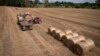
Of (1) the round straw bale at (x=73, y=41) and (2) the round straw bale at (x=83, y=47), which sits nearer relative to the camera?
(2) the round straw bale at (x=83, y=47)

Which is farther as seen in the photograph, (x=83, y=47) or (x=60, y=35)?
(x=60, y=35)

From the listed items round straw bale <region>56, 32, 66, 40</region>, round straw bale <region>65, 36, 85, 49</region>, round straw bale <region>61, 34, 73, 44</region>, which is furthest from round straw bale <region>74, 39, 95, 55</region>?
round straw bale <region>56, 32, 66, 40</region>

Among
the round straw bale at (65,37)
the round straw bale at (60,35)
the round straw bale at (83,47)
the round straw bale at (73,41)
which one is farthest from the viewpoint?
the round straw bale at (60,35)

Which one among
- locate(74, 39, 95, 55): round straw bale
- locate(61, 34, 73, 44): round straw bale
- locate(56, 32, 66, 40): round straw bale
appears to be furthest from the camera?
locate(56, 32, 66, 40): round straw bale

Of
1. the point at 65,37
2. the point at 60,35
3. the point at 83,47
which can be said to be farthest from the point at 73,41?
the point at 60,35

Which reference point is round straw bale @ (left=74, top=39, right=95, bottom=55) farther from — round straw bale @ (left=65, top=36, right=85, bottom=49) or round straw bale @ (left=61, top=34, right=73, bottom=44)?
round straw bale @ (left=61, top=34, right=73, bottom=44)

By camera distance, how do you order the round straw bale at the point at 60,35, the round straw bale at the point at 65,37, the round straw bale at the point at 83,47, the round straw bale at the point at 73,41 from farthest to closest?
1. the round straw bale at the point at 60,35
2. the round straw bale at the point at 65,37
3. the round straw bale at the point at 73,41
4. the round straw bale at the point at 83,47

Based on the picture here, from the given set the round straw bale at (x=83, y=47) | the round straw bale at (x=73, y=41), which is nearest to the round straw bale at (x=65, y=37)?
the round straw bale at (x=73, y=41)

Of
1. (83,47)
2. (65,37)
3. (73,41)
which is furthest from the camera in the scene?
(65,37)

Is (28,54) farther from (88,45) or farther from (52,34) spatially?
(52,34)

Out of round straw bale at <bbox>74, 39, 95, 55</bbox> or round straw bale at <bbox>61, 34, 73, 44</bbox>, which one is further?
round straw bale at <bbox>61, 34, 73, 44</bbox>

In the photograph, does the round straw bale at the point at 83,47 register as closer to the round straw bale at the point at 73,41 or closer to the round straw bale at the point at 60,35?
the round straw bale at the point at 73,41

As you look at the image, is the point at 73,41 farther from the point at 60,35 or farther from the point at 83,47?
the point at 60,35

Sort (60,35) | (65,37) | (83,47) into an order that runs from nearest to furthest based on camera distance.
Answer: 1. (83,47)
2. (65,37)
3. (60,35)
